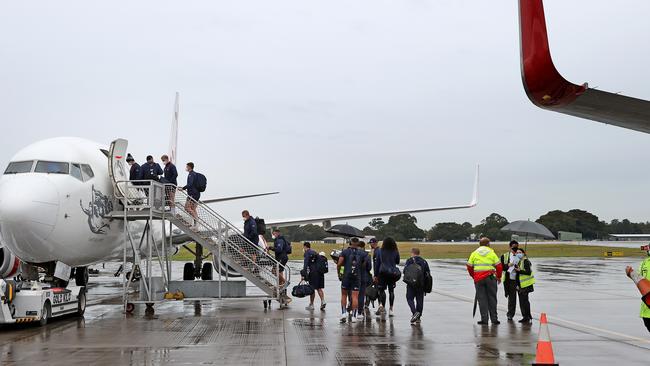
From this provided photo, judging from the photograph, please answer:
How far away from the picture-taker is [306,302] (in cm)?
1825

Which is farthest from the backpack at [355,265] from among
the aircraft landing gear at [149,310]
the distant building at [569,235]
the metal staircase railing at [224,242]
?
the distant building at [569,235]

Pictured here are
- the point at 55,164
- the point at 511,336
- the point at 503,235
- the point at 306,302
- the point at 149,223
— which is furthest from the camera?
the point at 503,235

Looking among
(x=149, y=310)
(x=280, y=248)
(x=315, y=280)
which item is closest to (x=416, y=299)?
(x=315, y=280)

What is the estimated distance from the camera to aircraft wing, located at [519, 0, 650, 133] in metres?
3.07

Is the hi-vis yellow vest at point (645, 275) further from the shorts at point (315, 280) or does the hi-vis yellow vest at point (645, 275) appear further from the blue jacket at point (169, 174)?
the blue jacket at point (169, 174)

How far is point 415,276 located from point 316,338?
2959mm

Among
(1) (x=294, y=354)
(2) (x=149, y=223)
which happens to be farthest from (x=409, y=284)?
(2) (x=149, y=223)

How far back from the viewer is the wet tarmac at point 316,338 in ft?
29.0

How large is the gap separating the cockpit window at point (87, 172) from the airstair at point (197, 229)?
0.79 m

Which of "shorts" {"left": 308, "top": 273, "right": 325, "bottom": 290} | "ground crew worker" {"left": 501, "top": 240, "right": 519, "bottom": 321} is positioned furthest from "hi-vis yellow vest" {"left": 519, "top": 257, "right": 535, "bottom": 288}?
"shorts" {"left": 308, "top": 273, "right": 325, "bottom": 290}

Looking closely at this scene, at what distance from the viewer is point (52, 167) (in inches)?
552

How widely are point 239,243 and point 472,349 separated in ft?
28.2

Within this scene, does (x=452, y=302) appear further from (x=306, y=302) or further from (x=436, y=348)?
(x=436, y=348)

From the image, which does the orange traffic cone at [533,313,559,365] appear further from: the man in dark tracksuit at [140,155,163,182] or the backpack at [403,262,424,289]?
the man in dark tracksuit at [140,155,163,182]
